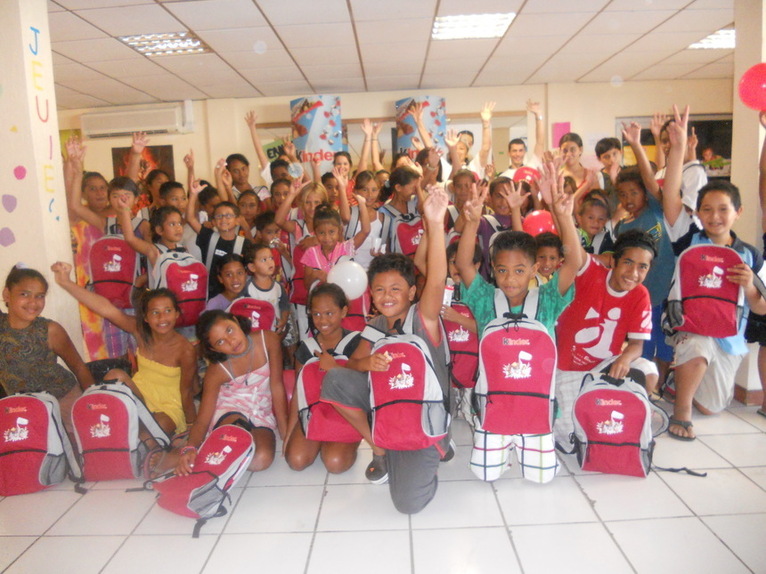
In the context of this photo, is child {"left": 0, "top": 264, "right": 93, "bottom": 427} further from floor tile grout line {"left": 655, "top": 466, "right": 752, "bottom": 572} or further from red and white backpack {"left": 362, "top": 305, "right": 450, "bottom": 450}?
floor tile grout line {"left": 655, "top": 466, "right": 752, "bottom": 572}

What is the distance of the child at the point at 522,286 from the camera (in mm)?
2363

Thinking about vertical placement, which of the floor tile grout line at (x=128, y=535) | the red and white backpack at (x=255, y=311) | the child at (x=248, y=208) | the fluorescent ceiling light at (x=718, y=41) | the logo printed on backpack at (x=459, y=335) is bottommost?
the floor tile grout line at (x=128, y=535)

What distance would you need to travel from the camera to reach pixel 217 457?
7.59 feet

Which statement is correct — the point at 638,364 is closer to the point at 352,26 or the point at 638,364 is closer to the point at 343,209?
the point at 343,209

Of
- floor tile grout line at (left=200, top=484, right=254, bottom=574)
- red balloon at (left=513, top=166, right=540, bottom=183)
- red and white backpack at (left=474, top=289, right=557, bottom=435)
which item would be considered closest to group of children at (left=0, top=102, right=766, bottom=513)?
red and white backpack at (left=474, top=289, right=557, bottom=435)

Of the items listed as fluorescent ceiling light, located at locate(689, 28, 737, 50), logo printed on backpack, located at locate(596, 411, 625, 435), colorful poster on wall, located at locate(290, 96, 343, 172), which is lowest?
logo printed on backpack, located at locate(596, 411, 625, 435)

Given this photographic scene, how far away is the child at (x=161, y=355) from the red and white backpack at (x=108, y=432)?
0.91 ft

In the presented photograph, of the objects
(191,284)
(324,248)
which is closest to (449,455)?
(324,248)

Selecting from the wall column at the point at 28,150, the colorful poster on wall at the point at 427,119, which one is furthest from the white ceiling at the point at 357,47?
the wall column at the point at 28,150

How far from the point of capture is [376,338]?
7.96ft

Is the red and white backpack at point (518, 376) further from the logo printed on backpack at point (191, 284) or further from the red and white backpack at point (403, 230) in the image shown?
the logo printed on backpack at point (191, 284)

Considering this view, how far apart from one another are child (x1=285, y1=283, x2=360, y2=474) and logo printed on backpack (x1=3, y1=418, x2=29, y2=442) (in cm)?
121

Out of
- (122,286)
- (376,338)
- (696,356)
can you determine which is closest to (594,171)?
(696,356)

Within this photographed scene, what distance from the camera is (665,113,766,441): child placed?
9.12 feet
